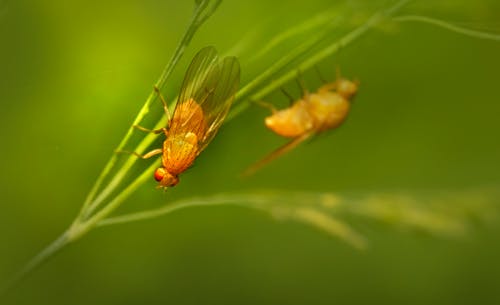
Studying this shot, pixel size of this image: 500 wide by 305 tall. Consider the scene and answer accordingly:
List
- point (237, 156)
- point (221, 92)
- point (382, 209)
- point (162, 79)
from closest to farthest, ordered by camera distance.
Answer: point (162, 79), point (221, 92), point (382, 209), point (237, 156)

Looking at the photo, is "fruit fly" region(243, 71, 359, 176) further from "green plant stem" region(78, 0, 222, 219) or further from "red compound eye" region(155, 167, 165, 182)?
"green plant stem" region(78, 0, 222, 219)

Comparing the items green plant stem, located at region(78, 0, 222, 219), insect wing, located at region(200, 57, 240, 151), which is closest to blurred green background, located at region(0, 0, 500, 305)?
insect wing, located at region(200, 57, 240, 151)

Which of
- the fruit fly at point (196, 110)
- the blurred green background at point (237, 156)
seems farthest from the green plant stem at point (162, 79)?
the blurred green background at point (237, 156)

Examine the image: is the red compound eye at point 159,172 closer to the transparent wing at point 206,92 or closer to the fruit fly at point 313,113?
the transparent wing at point 206,92

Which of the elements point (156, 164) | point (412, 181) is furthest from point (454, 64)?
point (156, 164)

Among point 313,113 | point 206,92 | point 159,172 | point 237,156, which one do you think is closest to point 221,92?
point 206,92

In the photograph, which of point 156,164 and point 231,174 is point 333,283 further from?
point 156,164

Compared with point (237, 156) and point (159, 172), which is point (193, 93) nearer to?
point (159, 172)
